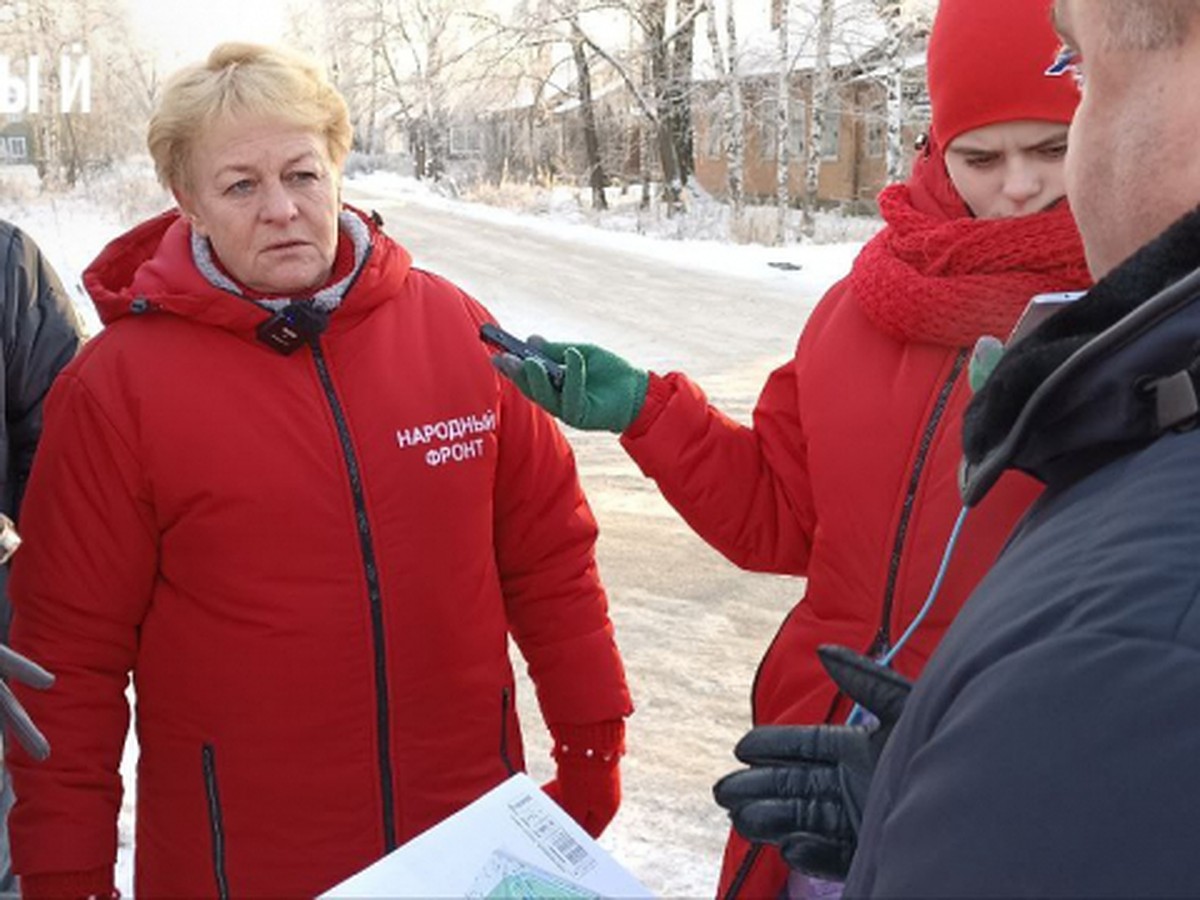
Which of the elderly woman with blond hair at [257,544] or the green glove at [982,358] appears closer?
the green glove at [982,358]

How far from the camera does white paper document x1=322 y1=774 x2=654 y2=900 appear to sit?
1470 millimetres

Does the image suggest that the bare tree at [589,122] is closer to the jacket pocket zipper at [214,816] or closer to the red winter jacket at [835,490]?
the red winter jacket at [835,490]

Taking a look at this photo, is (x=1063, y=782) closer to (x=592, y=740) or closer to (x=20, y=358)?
(x=592, y=740)

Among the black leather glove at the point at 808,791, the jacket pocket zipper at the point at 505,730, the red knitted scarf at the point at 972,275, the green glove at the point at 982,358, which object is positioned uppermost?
the red knitted scarf at the point at 972,275

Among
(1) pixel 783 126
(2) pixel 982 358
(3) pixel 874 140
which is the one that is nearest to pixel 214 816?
(2) pixel 982 358

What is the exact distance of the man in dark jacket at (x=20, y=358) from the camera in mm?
2414

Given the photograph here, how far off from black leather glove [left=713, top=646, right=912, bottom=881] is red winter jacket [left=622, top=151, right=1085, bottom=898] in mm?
384

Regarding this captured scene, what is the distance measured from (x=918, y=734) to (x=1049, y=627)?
12 centimetres

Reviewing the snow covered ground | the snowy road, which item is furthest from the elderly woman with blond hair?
the snowy road

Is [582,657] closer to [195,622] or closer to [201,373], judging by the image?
[195,622]

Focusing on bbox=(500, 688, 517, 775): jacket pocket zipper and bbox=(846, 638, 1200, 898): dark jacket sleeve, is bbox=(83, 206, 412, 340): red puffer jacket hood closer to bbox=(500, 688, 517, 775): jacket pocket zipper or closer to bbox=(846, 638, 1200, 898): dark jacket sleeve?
bbox=(500, 688, 517, 775): jacket pocket zipper

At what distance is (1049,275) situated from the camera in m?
1.73

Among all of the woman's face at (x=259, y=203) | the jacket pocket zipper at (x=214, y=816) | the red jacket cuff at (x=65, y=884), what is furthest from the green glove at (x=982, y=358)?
the red jacket cuff at (x=65, y=884)

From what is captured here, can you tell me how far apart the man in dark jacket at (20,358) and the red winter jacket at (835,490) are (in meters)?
1.23
